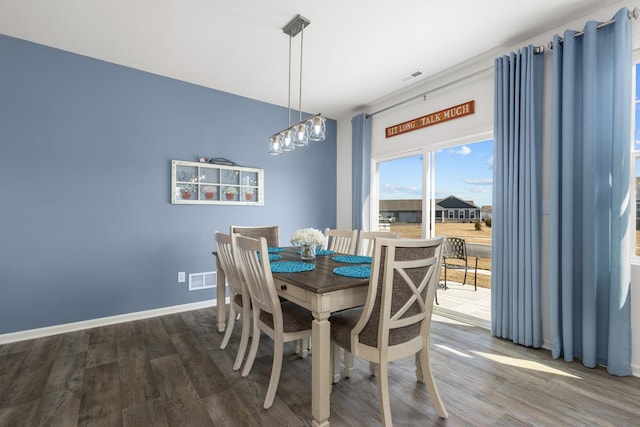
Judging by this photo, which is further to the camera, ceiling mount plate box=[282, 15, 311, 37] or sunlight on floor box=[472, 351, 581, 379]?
ceiling mount plate box=[282, 15, 311, 37]

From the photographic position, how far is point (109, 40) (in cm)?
275

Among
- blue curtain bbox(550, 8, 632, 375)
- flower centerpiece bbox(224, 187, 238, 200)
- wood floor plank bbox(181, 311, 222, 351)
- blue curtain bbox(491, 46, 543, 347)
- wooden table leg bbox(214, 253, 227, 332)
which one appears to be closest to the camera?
blue curtain bbox(550, 8, 632, 375)

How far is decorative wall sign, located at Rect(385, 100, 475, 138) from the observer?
317 cm

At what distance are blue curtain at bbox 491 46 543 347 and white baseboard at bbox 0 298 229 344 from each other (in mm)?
3225

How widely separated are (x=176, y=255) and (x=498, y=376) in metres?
3.31

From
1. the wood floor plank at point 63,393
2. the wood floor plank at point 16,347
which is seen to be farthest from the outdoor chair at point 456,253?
the wood floor plank at point 16,347

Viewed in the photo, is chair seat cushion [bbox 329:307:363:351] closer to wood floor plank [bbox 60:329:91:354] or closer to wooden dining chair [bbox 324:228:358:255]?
wooden dining chair [bbox 324:228:358:255]

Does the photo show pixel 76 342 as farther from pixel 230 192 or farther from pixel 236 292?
pixel 230 192

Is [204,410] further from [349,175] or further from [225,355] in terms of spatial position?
[349,175]

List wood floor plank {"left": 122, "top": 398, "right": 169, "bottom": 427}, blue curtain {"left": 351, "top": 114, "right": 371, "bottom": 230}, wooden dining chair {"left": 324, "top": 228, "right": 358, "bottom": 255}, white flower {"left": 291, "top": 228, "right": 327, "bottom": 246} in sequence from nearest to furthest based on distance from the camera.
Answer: wood floor plank {"left": 122, "top": 398, "right": 169, "bottom": 427} < white flower {"left": 291, "top": 228, "right": 327, "bottom": 246} < wooden dining chair {"left": 324, "top": 228, "right": 358, "bottom": 255} < blue curtain {"left": 351, "top": 114, "right": 371, "bottom": 230}

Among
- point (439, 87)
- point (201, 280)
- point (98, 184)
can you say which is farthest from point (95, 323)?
point (439, 87)

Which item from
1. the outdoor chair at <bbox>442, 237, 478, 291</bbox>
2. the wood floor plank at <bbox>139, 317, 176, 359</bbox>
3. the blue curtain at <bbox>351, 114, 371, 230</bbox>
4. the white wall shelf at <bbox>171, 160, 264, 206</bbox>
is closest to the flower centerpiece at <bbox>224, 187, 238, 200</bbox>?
the white wall shelf at <bbox>171, 160, 264, 206</bbox>

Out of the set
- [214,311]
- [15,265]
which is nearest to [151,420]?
[214,311]

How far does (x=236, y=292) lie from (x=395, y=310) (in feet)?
4.89
